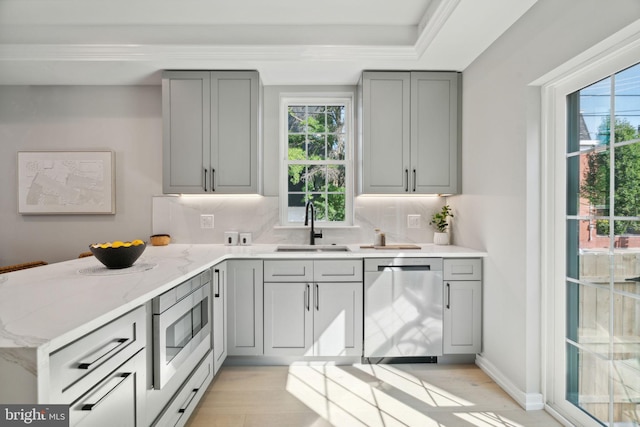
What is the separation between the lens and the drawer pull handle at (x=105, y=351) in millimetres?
1069

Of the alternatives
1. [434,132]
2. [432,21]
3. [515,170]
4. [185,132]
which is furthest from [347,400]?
[432,21]

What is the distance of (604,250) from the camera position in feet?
5.73

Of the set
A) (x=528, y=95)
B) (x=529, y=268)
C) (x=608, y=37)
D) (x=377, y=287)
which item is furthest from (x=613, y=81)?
(x=377, y=287)

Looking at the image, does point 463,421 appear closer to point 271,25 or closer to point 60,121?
point 271,25

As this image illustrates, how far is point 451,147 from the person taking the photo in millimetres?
3055

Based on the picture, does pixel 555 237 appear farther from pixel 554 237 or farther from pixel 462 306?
pixel 462 306

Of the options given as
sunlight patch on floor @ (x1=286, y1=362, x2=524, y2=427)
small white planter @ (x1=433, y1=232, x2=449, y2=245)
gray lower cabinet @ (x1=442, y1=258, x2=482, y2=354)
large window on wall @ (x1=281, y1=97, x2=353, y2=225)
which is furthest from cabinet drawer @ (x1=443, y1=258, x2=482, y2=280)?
large window on wall @ (x1=281, y1=97, x2=353, y2=225)

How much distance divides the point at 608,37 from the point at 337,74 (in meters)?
1.94

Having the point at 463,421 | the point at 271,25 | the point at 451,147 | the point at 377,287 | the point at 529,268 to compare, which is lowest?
the point at 463,421

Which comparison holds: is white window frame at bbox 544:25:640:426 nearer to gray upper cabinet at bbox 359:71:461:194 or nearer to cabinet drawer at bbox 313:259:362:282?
gray upper cabinet at bbox 359:71:461:194

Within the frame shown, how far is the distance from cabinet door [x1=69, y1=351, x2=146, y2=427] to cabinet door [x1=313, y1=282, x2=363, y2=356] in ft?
4.83

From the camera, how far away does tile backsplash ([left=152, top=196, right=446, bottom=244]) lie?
3.31m

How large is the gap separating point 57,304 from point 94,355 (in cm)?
24

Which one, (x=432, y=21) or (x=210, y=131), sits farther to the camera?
(x=210, y=131)
